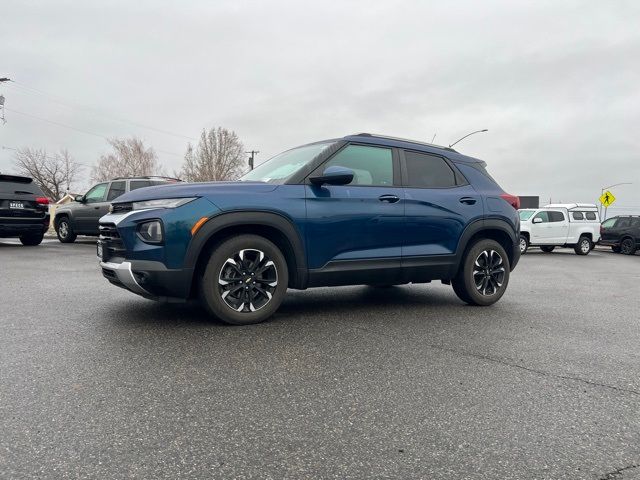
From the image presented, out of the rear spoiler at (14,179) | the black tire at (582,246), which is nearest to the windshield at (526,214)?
the black tire at (582,246)

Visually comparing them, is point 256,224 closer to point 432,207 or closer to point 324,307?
point 324,307

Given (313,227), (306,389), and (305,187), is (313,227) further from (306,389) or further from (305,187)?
(306,389)

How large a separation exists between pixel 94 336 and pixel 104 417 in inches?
62.2

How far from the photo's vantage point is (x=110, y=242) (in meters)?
4.28

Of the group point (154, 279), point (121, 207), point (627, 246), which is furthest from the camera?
point (627, 246)

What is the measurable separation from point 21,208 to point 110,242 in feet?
29.1

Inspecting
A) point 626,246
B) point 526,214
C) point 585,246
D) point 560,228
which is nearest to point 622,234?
point 626,246

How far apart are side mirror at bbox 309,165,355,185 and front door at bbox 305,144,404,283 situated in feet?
0.57

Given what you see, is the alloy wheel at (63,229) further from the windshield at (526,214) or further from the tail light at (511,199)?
the windshield at (526,214)

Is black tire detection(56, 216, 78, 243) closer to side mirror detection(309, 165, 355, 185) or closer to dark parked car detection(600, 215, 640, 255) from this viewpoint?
side mirror detection(309, 165, 355, 185)

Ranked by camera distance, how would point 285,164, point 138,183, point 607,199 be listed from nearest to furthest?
1. point 285,164
2. point 138,183
3. point 607,199

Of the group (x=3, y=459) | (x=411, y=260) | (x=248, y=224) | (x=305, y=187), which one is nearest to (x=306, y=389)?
(x=3, y=459)

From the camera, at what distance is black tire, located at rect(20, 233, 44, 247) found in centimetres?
1213

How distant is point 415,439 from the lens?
7.55ft
